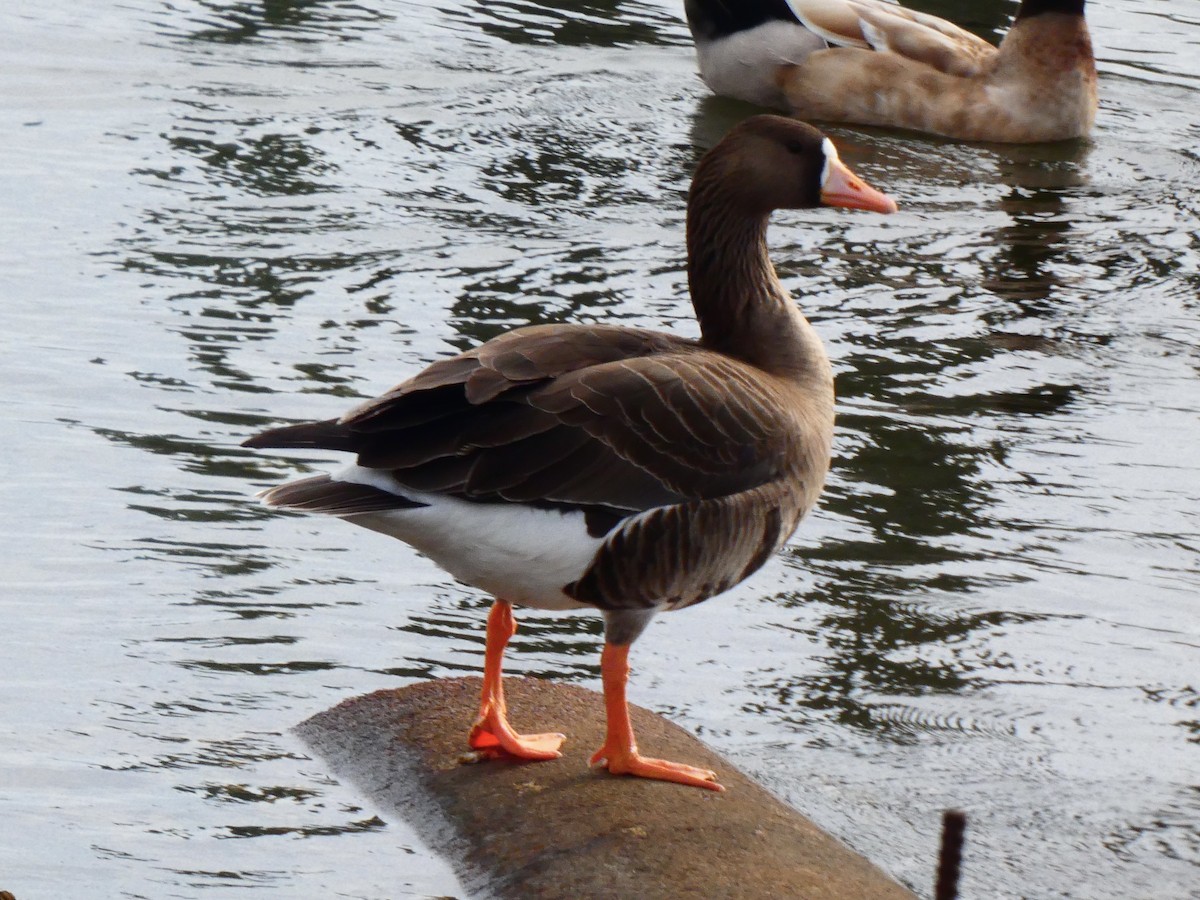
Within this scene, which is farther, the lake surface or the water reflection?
the water reflection

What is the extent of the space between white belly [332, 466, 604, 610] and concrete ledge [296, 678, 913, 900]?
58 centimetres

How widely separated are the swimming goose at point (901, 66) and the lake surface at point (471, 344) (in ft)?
0.91

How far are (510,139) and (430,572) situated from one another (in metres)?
6.14

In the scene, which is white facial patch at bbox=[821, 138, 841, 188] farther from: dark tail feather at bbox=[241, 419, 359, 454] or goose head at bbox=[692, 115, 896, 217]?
dark tail feather at bbox=[241, 419, 359, 454]

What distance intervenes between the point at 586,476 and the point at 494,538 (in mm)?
324

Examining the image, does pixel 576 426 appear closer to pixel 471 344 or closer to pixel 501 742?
pixel 501 742

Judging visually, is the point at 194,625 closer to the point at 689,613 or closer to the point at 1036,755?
the point at 689,613

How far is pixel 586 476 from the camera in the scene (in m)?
5.00

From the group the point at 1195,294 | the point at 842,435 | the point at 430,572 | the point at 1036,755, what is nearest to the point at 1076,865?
the point at 1036,755

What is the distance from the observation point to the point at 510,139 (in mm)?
12531

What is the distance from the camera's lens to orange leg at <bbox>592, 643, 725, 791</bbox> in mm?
5047

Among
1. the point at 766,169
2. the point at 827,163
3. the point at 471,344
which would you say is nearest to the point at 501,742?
the point at 766,169

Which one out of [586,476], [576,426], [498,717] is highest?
[576,426]

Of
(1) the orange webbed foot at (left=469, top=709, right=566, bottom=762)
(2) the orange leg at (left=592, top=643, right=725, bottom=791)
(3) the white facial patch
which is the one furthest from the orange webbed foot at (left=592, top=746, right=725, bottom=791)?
(3) the white facial patch
